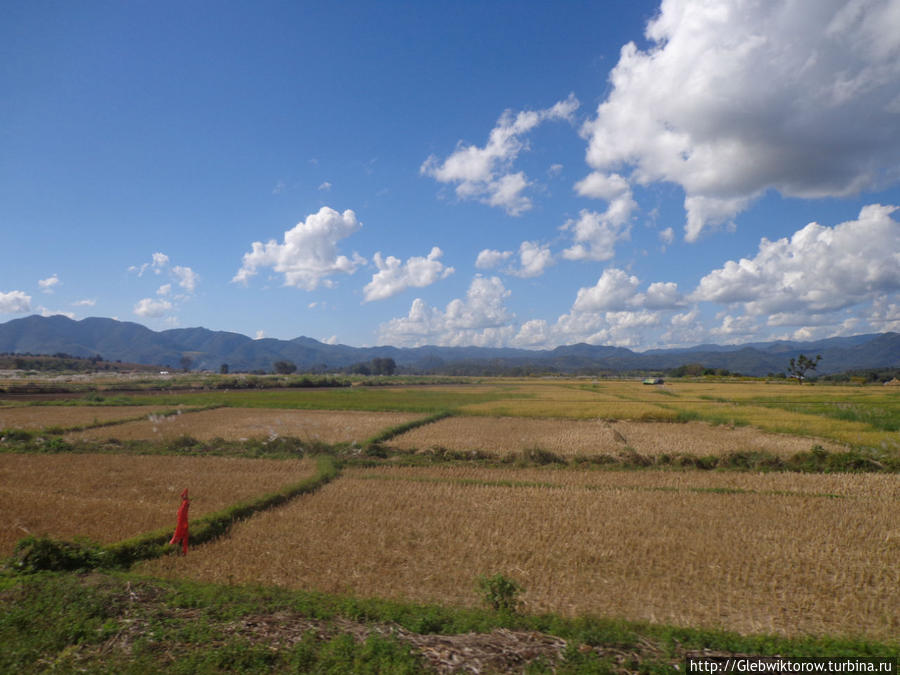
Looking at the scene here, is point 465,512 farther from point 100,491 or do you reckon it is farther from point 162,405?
point 162,405

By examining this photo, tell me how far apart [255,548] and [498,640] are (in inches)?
232

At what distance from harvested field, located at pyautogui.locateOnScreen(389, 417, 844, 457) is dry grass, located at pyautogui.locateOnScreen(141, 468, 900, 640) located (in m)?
6.37

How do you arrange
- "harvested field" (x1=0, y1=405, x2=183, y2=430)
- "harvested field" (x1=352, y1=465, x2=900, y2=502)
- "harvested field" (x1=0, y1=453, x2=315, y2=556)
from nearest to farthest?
"harvested field" (x1=0, y1=453, x2=315, y2=556) < "harvested field" (x1=352, y1=465, x2=900, y2=502) < "harvested field" (x1=0, y1=405, x2=183, y2=430)

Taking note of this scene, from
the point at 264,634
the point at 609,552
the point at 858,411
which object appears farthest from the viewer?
the point at 858,411

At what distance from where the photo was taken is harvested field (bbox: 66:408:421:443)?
942 inches

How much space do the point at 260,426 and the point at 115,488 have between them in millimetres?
13539

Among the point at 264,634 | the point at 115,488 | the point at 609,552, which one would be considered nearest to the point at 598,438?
the point at 609,552

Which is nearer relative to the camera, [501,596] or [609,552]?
[501,596]

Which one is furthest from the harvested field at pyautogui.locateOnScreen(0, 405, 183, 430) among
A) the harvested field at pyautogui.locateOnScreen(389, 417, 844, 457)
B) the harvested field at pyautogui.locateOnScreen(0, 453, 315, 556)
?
the harvested field at pyautogui.locateOnScreen(389, 417, 844, 457)

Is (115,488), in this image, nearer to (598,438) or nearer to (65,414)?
(598,438)

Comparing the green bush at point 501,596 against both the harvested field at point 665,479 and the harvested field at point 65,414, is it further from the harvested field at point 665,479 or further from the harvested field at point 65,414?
the harvested field at point 65,414

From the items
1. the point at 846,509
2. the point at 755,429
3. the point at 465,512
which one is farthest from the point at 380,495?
the point at 755,429

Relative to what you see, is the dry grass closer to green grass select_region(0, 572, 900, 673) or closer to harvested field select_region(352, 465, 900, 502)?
harvested field select_region(352, 465, 900, 502)

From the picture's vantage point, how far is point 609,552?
9195mm
